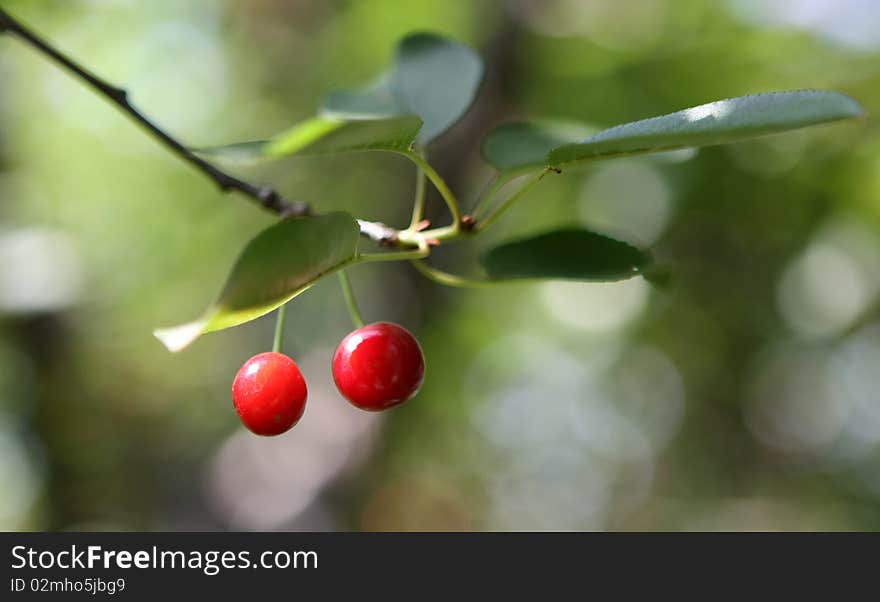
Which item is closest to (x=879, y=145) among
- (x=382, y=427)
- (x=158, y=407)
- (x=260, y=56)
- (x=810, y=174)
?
(x=810, y=174)

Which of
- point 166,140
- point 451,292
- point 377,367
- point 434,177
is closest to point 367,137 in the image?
point 434,177

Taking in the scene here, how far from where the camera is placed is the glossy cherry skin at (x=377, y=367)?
2.63 ft

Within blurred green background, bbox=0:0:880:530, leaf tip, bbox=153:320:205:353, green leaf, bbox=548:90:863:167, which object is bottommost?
leaf tip, bbox=153:320:205:353

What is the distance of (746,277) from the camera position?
329 cm

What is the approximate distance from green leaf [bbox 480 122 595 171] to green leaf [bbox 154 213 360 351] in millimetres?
394

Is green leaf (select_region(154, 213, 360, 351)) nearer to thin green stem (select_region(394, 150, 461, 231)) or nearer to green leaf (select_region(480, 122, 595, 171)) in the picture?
thin green stem (select_region(394, 150, 461, 231))

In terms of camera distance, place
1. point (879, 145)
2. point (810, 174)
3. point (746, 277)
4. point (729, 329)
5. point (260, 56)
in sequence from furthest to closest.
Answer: point (260, 56) → point (729, 329) → point (746, 277) → point (810, 174) → point (879, 145)

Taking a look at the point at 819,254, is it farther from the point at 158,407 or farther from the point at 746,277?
the point at 158,407

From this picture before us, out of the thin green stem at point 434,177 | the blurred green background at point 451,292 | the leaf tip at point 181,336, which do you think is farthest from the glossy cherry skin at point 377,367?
the blurred green background at point 451,292

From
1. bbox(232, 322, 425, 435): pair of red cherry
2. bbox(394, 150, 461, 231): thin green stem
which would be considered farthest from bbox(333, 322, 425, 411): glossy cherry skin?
bbox(394, 150, 461, 231): thin green stem

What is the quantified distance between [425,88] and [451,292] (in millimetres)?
2418

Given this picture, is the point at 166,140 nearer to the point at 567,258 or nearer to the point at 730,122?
the point at 567,258

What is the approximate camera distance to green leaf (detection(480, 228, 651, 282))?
814 millimetres

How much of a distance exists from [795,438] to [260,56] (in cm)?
362
